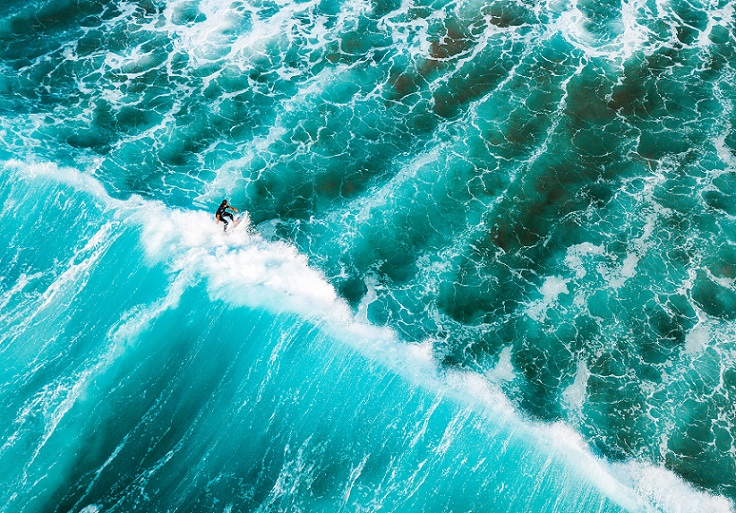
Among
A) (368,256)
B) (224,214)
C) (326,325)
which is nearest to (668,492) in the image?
(326,325)

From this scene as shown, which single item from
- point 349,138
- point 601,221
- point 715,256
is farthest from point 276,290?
point 715,256

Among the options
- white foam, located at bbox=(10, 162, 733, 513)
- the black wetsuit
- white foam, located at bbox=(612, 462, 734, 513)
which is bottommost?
white foam, located at bbox=(612, 462, 734, 513)

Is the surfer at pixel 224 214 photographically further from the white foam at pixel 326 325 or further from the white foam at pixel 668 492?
the white foam at pixel 668 492

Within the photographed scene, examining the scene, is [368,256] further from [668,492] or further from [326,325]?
[668,492]

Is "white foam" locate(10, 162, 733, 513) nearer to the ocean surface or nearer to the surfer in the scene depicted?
the ocean surface

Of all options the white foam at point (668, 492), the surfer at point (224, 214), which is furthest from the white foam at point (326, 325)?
the surfer at point (224, 214)

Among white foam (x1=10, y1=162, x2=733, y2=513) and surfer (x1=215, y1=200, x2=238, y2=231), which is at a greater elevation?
surfer (x1=215, y1=200, x2=238, y2=231)

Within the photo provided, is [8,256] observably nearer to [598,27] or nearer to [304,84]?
[304,84]

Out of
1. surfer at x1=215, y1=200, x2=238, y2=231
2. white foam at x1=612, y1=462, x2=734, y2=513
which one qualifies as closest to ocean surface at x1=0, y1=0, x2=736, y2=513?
white foam at x1=612, y1=462, x2=734, y2=513
